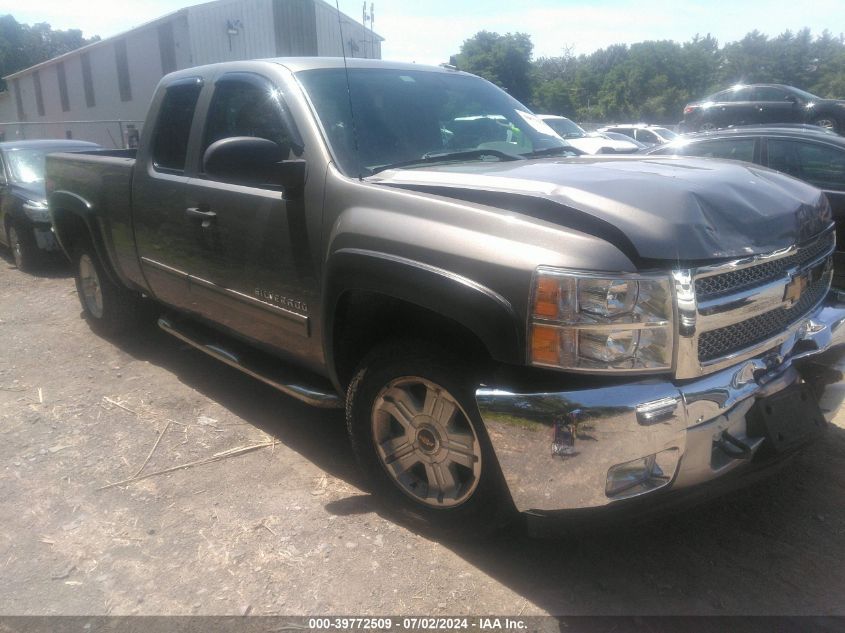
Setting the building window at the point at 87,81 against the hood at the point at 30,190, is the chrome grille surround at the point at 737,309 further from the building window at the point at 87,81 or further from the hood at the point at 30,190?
the building window at the point at 87,81

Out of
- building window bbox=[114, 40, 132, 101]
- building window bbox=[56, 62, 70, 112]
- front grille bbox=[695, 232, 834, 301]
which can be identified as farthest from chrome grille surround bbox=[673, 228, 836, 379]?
building window bbox=[56, 62, 70, 112]

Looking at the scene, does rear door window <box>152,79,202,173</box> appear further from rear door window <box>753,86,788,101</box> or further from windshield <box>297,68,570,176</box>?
rear door window <box>753,86,788,101</box>

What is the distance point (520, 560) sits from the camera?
2656 mm

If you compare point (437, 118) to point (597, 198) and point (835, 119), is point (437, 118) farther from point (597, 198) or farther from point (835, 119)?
point (835, 119)

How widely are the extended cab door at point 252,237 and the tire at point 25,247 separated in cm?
554

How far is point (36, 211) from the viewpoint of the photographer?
25.8 ft

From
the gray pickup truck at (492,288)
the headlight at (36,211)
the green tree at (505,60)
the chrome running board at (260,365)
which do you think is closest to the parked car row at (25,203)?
the headlight at (36,211)

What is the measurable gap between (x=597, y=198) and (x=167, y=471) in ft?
8.22

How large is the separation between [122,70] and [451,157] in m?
29.1

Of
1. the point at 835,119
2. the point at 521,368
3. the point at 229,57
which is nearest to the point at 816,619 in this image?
the point at 521,368

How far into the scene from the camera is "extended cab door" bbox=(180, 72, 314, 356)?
306cm

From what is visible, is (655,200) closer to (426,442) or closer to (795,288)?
(795,288)

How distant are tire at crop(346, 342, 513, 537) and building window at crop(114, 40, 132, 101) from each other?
2888 cm

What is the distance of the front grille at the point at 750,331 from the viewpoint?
7.15 feet
